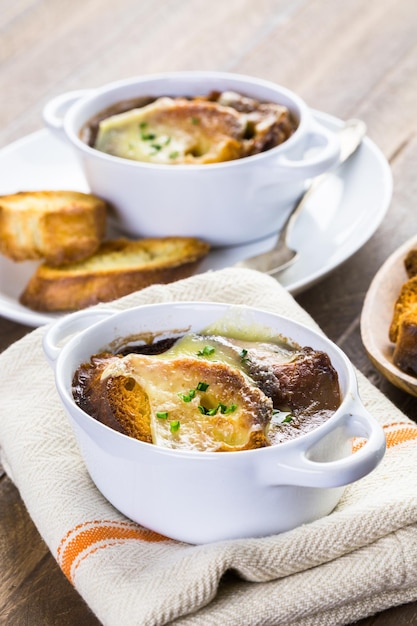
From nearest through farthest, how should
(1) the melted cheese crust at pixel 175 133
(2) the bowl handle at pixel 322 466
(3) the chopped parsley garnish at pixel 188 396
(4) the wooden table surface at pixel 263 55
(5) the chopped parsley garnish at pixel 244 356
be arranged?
(2) the bowl handle at pixel 322 466, (3) the chopped parsley garnish at pixel 188 396, (5) the chopped parsley garnish at pixel 244 356, (1) the melted cheese crust at pixel 175 133, (4) the wooden table surface at pixel 263 55

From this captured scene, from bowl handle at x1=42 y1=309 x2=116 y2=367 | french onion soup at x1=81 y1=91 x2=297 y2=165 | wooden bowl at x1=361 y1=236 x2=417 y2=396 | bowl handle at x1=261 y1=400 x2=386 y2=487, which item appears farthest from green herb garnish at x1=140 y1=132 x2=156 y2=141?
bowl handle at x1=261 y1=400 x2=386 y2=487

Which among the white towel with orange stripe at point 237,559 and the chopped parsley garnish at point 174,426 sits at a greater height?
the chopped parsley garnish at point 174,426

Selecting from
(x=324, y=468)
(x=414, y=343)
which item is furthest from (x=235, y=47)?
(x=324, y=468)

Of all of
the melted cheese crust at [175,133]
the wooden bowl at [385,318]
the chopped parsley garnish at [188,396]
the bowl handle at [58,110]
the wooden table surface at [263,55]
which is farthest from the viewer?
the wooden table surface at [263,55]

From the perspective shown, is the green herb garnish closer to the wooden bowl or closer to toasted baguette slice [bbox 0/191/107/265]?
toasted baguette slice [bbox 0/191/107/265]

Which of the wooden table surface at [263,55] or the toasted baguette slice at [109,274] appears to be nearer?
the toasted baguette slice at [109,274]

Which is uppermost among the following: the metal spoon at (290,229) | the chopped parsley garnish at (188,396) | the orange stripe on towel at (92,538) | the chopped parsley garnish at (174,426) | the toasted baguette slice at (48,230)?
the chopped parsley garnish at (188,396)

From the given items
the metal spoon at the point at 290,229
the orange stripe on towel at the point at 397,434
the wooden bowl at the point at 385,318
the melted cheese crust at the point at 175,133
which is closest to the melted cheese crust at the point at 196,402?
the orange stripe on towel at the point at 397,434

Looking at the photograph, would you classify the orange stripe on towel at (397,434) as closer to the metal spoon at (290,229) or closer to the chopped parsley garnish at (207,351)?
the chopped parsley garnish at (207,351)
